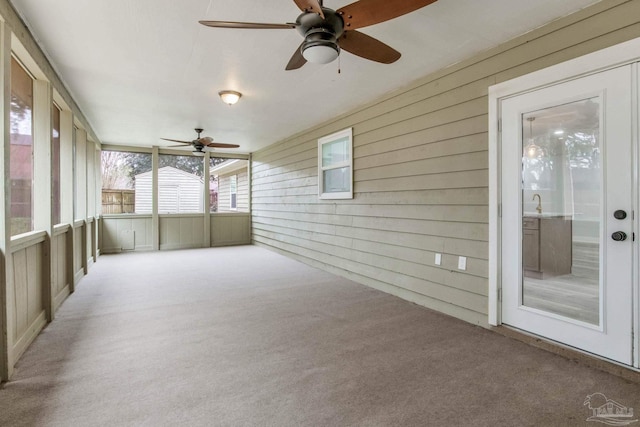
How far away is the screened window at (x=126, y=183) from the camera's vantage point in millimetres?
7645

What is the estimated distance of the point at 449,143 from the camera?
327cm

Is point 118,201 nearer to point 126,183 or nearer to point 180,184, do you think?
point 126,183

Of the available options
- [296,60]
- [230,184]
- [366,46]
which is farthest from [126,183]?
[366,46]

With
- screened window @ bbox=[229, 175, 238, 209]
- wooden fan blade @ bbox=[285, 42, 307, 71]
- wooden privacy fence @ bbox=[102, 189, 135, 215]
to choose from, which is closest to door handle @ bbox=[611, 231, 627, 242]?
wooden fan blade @ bbox=[285, 42, 307, 71]

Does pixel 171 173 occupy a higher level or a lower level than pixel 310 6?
lower

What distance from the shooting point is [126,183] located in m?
7.82

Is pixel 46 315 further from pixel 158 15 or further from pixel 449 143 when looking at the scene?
pixel 449 143

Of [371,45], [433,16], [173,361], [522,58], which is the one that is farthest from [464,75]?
[173,361]

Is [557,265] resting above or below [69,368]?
above

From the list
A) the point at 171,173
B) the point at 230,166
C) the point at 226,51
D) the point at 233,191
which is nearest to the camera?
the point at 226,51

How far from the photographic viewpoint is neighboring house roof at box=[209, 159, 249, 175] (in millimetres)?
9431

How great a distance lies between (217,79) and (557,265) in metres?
3.77

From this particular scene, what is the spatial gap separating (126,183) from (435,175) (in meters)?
7.31

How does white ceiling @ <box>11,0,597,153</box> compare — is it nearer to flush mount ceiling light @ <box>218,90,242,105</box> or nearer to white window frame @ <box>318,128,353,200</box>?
flush mount ceiling light @ <box>218,90,242,105</box>
